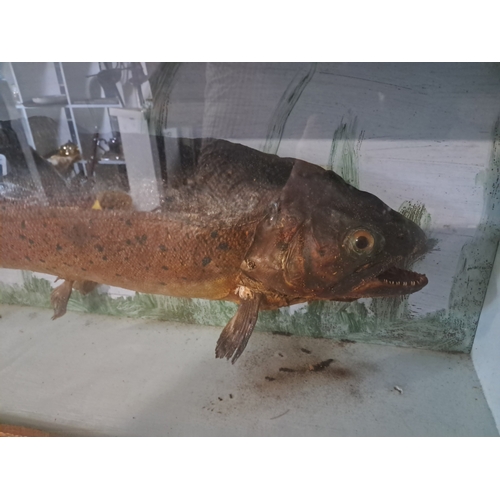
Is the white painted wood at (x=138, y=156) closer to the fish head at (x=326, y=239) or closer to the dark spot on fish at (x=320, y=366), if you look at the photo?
the fish head at (x=326, y=239)

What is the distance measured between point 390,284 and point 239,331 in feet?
1.47

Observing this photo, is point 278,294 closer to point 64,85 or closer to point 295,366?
point 295,366

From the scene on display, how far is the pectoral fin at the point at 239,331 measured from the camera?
3.73 ft

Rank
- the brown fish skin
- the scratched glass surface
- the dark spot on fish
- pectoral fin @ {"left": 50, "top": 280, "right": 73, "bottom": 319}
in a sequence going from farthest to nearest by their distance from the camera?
the dark spot on fish < pectoral fin @ {"left": 50, "top": 280, "right": 73, "bottom": 319} < the brown fish skin < the scratched glass surface

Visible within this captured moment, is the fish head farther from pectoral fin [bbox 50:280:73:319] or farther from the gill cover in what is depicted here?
pectoral fin [bbox 50:280:73:319]

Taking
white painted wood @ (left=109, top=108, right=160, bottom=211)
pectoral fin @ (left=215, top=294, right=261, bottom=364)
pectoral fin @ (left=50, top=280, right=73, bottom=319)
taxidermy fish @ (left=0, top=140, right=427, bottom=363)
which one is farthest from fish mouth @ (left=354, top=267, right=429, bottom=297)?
pectoral fin @ (left=50, top=280, right=73, bottom=319)

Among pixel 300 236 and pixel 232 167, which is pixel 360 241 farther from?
pixel 232 167

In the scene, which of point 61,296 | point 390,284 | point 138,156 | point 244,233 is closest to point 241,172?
point 244,233

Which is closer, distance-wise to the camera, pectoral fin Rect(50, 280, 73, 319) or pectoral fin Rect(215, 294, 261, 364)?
pectoral fin Rect(215, 294, 261, 364)

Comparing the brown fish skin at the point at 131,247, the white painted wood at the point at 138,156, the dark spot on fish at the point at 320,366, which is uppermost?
the white painted wood at the point at 138,156

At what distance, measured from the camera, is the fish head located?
40.0 inches

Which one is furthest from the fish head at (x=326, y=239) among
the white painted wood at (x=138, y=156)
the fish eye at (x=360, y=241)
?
the white painted wood at (x=138, y=156)

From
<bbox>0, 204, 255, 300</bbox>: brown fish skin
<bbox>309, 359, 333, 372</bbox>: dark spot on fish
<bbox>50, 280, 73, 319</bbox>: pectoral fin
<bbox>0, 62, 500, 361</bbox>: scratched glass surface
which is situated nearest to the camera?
<bbox>0, 62, 500, 361</bbox>: scratched glass surface

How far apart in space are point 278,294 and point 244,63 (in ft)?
2.04
